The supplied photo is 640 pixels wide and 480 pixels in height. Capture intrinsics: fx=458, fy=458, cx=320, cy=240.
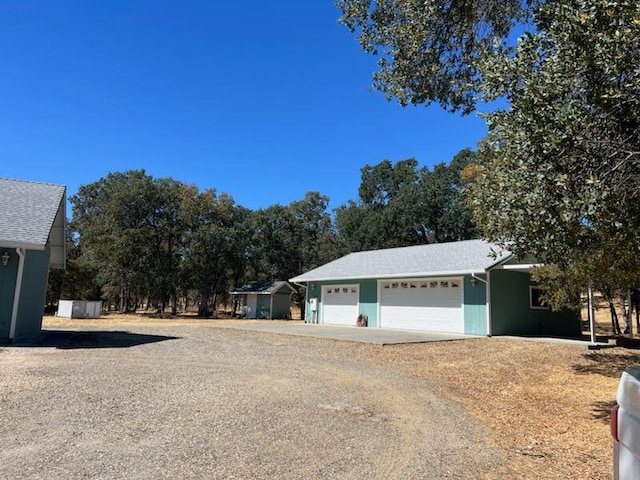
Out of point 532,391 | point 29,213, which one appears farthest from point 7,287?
point 532,391

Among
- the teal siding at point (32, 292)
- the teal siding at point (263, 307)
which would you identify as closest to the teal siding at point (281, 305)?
the teal siding at point (263, 307)

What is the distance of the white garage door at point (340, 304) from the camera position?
23047 millimetres

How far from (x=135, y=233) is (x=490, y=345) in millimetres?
29813

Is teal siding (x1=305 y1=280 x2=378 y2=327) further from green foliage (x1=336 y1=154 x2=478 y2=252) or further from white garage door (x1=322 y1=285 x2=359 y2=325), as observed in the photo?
green foliage (x1=336 y1=154 x2=478 y2=252)

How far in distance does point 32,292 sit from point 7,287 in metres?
2.64

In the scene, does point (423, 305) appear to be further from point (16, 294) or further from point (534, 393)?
point (16, 294)

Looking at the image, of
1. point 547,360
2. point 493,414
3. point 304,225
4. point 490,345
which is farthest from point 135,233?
point 493,414

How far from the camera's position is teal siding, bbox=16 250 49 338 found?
44.6 feet

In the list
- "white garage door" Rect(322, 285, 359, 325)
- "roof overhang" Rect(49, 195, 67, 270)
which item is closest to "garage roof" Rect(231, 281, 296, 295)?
"white garage door" Rect(322, 285, 359, 325)

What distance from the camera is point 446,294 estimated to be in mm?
18922

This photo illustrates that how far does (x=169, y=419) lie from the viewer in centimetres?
528

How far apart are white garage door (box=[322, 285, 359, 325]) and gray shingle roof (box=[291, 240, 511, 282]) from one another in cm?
76

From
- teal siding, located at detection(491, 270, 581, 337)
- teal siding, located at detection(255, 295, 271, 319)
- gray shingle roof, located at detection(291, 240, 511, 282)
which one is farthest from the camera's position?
teal siding, located at detection(255, 295, 271, 319)

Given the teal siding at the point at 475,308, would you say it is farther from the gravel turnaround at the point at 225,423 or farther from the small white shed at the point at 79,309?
the small white shed at the point at 79,309
